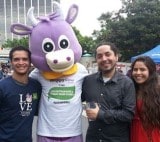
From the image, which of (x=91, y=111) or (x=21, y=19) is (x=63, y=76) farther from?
(x=21, y=19)

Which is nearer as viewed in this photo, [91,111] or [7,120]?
[91,111]

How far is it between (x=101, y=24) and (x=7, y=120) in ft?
78.4

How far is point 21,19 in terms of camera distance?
104688 millimetres

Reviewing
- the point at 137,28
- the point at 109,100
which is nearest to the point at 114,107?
the point at 109,100

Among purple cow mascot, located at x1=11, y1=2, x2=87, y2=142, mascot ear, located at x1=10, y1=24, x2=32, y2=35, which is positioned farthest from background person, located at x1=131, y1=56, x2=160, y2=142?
mascot ear, located at x1=10, y1=24, x2=32, y2=35

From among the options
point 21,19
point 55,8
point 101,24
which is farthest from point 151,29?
point 21,19

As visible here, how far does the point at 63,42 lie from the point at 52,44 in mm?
130

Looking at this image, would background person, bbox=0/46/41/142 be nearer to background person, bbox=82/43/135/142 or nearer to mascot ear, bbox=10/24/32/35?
mascot ear, bbox=10/24/32/35

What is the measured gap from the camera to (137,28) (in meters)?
24.3

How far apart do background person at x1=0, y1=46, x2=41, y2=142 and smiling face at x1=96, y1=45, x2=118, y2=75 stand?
749 millimetres

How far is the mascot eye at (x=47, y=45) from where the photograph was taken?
4598 millimetres

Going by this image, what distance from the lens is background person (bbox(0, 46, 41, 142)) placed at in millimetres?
4238

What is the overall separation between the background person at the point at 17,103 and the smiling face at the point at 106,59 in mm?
749

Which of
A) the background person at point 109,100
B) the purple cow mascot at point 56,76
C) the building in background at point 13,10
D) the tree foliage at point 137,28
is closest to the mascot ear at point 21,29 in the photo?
the purple cow mascot at point 56,76
